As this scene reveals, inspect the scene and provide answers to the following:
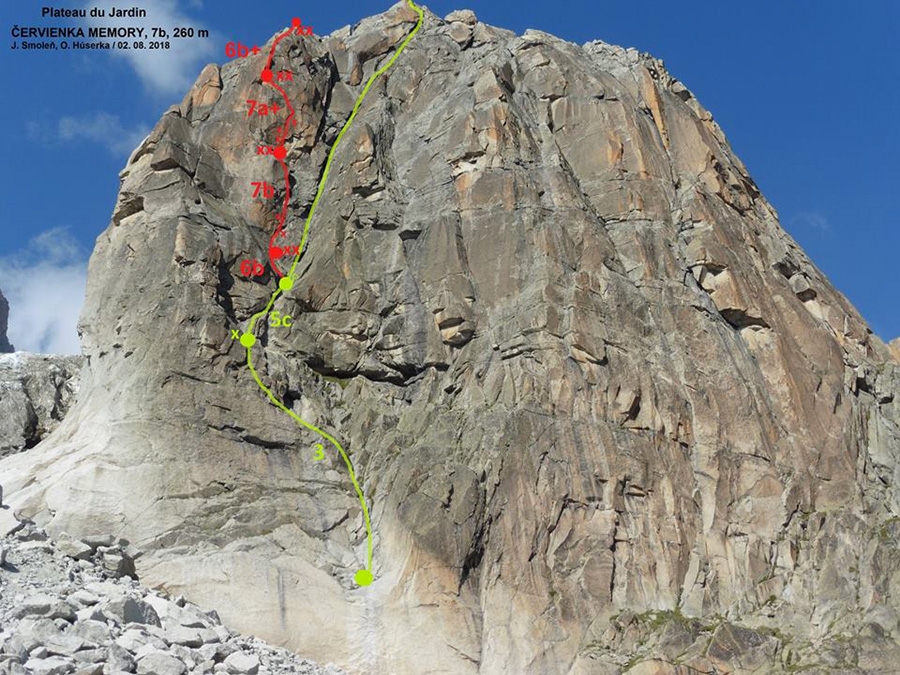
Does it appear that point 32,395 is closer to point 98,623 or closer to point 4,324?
point 98,623

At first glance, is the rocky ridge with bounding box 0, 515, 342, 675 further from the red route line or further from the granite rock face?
the red route line

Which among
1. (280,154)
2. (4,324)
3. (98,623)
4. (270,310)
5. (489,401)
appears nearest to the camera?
(98,623)

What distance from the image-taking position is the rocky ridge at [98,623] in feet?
72.3

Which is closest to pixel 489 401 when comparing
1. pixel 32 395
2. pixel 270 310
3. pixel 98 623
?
pixel 270 310

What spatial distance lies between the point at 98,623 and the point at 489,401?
1446 cm

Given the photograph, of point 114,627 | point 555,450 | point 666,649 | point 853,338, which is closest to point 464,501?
point 555,450

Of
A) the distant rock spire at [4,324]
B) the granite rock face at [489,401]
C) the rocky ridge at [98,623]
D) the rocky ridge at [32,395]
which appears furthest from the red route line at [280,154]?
the distant rock spire at [4,324]

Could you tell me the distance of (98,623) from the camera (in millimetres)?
23438

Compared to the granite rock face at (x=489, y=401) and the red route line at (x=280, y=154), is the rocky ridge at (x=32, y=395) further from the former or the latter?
the red route line at (x=280, y=154)

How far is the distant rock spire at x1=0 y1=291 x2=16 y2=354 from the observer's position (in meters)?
83.2

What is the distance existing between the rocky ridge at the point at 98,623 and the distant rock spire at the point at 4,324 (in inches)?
2318

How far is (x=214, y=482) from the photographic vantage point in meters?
32.2

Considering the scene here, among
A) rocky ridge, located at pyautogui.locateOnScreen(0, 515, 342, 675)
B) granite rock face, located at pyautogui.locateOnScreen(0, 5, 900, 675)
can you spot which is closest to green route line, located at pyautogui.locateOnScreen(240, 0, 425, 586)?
granite rock face, located at pyautogui.locateOnScreen(0, 5, 900, 675)

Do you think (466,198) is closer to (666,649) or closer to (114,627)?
(666,649)
